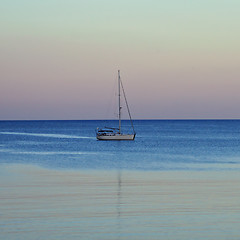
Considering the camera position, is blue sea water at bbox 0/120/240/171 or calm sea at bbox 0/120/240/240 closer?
calm sea at bbox 0/120/240/240

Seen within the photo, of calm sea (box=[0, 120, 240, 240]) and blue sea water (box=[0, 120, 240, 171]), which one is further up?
calm sea (box=[0, 120, 240, 240])

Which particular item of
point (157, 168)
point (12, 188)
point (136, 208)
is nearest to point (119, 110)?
point (157, 168)

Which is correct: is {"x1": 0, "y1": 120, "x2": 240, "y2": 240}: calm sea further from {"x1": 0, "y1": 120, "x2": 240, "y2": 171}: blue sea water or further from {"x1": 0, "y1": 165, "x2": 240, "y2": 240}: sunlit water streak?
{"x1": 0, "y1": 120, "x2": 240, "y2": 171}: blue sea water

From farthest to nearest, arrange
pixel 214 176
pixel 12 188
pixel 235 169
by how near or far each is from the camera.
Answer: pixel 235 169, pixel 214 176, pixel 12 188

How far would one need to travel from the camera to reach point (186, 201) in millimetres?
21219

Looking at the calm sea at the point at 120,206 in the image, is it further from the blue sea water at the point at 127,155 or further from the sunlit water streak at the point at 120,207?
the blue sea water at the point at 127,155

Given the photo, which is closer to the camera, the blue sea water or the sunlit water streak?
the sunlit water streak

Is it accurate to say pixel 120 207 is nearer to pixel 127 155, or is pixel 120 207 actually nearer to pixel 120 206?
pixel 120 206

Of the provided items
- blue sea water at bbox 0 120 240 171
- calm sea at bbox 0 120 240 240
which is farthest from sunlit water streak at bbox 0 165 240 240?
blue sea water at bbox 0 120 240 171

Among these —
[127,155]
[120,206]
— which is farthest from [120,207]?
[127,155]

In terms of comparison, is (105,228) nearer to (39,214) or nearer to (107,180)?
(39,214)

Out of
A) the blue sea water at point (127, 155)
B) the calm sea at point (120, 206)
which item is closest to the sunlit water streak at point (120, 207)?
the calm sea at point (120, 206)

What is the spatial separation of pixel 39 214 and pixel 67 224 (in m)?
1.88

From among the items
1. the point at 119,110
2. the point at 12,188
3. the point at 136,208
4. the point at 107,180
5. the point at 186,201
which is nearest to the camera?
the point at 136,208
